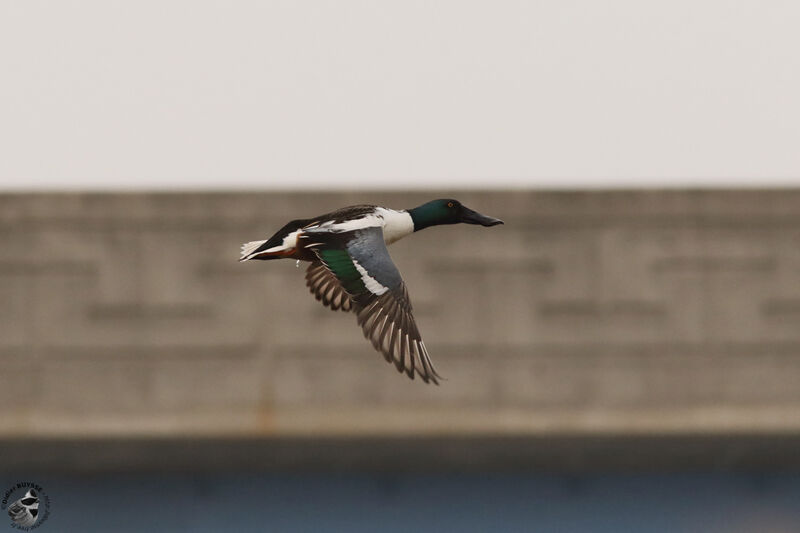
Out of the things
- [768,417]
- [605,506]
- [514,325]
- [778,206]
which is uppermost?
[778,206]

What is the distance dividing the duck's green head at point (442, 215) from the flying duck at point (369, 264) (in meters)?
0.11

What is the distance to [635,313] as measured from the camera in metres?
12.4

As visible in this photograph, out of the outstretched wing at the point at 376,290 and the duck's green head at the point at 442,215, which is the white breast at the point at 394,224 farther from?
the outstretched wing at the point at 376,290

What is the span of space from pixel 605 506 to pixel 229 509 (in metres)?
3.33

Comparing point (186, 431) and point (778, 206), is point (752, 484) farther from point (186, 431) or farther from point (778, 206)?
point (186, 431)

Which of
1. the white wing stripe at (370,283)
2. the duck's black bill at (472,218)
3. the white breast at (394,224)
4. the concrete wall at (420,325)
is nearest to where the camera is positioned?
the white wing stripe at (370,283)

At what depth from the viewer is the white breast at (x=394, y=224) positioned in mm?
9508

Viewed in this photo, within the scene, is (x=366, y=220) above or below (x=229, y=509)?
above

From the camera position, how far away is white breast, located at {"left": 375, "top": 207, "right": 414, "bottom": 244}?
9508 millimetres

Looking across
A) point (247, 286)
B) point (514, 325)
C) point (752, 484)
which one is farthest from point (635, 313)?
point (247, 286)
